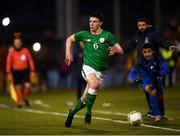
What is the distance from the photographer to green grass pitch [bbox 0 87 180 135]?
14727 millimetres

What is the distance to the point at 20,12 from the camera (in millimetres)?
56000

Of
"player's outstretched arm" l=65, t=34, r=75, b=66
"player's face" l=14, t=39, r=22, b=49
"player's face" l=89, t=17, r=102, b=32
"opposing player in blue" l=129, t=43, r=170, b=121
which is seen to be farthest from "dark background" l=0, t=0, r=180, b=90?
"player's outstretched arm" l=65, t=34, r=75, b=66

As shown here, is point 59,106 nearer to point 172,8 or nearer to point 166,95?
point 166,95

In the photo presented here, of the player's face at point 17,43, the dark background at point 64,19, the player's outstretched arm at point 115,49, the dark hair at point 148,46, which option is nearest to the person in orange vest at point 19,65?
the player's face at point 17,43

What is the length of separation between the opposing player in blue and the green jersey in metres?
1.40

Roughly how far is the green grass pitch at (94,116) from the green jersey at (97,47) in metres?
1.35

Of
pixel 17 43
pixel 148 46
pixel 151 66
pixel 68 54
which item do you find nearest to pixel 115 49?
pixel 68 54

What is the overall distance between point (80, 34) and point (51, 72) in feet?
68.1

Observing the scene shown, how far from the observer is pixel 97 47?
1536cm

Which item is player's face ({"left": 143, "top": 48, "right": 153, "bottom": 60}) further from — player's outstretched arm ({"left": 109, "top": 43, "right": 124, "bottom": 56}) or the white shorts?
the white shorts

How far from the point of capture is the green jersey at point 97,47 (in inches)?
604

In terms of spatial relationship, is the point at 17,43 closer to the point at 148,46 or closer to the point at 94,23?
the point at 148,46

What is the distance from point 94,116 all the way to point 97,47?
3.35 meters

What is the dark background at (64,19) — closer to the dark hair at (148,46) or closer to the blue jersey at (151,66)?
the blue jersey at (151,66)
